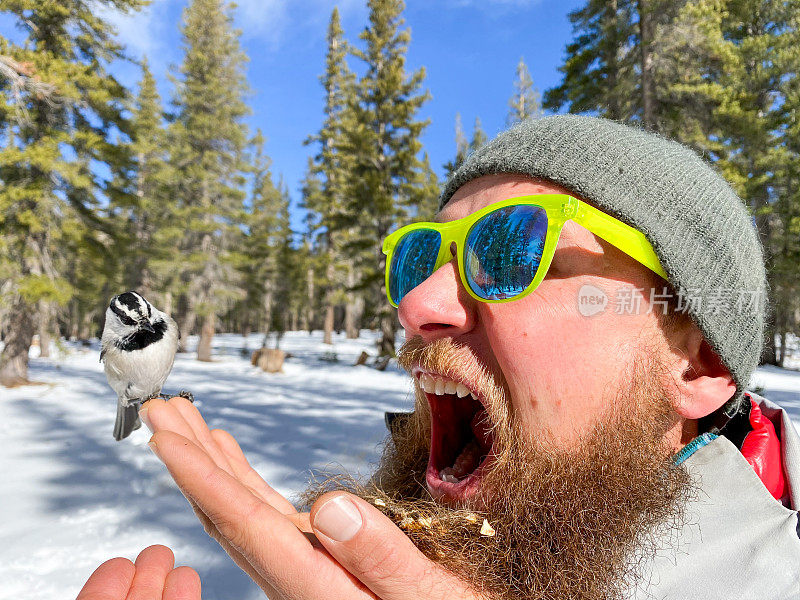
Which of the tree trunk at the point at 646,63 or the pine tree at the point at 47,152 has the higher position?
the tree trunk at the point at 646,63

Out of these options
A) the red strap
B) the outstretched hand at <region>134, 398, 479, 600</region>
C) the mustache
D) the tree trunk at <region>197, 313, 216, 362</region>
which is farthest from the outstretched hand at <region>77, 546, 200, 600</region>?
the tree trunk at <region>197, 313, 216, 362</region>

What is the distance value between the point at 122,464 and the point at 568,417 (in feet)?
16.5

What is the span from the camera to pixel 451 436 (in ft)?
4.01

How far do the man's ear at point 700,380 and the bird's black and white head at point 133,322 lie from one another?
1.62m

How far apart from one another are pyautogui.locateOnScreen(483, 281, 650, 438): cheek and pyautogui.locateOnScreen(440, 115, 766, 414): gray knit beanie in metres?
0.21

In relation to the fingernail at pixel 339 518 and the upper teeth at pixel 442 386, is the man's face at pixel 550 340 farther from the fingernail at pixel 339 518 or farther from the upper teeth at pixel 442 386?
the fingernail at pixel 339 518

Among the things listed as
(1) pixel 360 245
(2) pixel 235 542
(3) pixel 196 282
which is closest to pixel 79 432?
(2) pixel 235 542

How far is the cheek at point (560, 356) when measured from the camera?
94 centimetres

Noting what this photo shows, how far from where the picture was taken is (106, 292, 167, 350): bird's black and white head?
1.43 m

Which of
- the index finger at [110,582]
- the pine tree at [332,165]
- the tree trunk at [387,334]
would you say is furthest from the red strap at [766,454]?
the pine tree at [332,165]

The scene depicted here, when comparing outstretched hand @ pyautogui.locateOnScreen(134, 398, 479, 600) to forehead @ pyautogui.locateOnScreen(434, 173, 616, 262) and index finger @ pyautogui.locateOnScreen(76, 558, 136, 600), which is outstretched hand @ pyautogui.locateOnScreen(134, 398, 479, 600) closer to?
index finger @ pyautogui.locateOnScreen(76, 558, 136, 600)

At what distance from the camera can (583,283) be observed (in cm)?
100

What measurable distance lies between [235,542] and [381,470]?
69 cm

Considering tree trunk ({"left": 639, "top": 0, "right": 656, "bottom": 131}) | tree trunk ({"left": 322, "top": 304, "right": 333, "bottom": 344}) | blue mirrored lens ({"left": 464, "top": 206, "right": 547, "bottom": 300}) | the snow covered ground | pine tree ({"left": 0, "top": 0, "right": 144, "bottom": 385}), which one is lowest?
the snow covered ground
